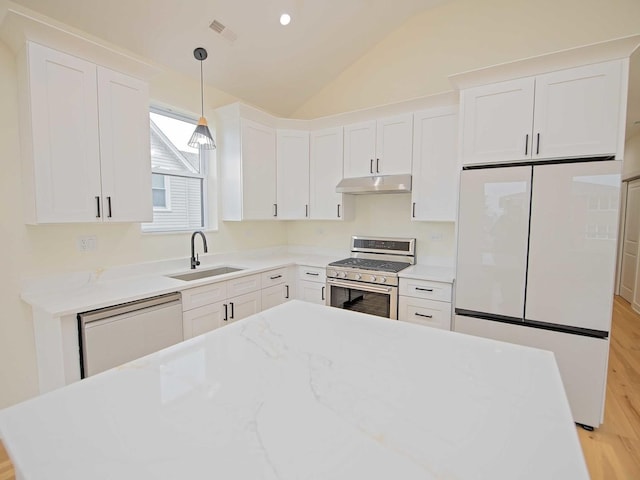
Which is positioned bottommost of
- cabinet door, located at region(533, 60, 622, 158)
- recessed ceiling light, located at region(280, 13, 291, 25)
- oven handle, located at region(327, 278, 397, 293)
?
oven handle, located at region(327, 278, 397, 293)

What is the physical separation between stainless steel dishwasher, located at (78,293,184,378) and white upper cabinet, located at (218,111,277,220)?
1298 millimetres

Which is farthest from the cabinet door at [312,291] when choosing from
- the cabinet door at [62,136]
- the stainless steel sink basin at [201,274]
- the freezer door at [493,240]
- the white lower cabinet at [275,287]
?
the cabinet door at [62,136]

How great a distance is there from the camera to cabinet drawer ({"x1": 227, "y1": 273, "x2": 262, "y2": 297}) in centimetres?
276

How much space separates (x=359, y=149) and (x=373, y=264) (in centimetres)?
125

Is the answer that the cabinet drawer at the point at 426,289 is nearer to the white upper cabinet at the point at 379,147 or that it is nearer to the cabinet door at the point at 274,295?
the white upper cabinet at the point at 379,147

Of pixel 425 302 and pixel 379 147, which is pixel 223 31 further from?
pixel 425 302

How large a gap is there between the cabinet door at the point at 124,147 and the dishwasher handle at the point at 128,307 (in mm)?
618

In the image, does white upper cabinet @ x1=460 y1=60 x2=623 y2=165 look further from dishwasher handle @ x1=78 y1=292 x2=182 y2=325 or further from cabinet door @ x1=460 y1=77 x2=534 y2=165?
dishwasher handle @ x1=78 y1=292 x2=182 y2=325

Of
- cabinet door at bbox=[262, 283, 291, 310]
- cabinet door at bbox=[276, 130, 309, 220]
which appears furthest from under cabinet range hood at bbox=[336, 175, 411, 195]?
cabinet door at bbox=[262, 283, 291, 310]

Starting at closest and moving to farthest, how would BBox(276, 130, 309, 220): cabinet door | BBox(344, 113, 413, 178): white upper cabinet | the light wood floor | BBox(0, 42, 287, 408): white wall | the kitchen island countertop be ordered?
the kitchen island countertop
the light wood floor
BBox(0, 42, 287, 408): white wall
BBox(344, 113, 413, 178): white upper cabinet
BBox(276, 130, 309, 220): cabinet door

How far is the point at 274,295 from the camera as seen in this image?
327 cm

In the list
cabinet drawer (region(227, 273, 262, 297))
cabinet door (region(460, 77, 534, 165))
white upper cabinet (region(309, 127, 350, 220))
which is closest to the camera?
cabinet door (region(460, 77, 534, 165))

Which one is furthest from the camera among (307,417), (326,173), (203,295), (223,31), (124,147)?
(326,173)

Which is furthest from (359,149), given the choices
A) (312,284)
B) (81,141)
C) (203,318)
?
(81,141)
